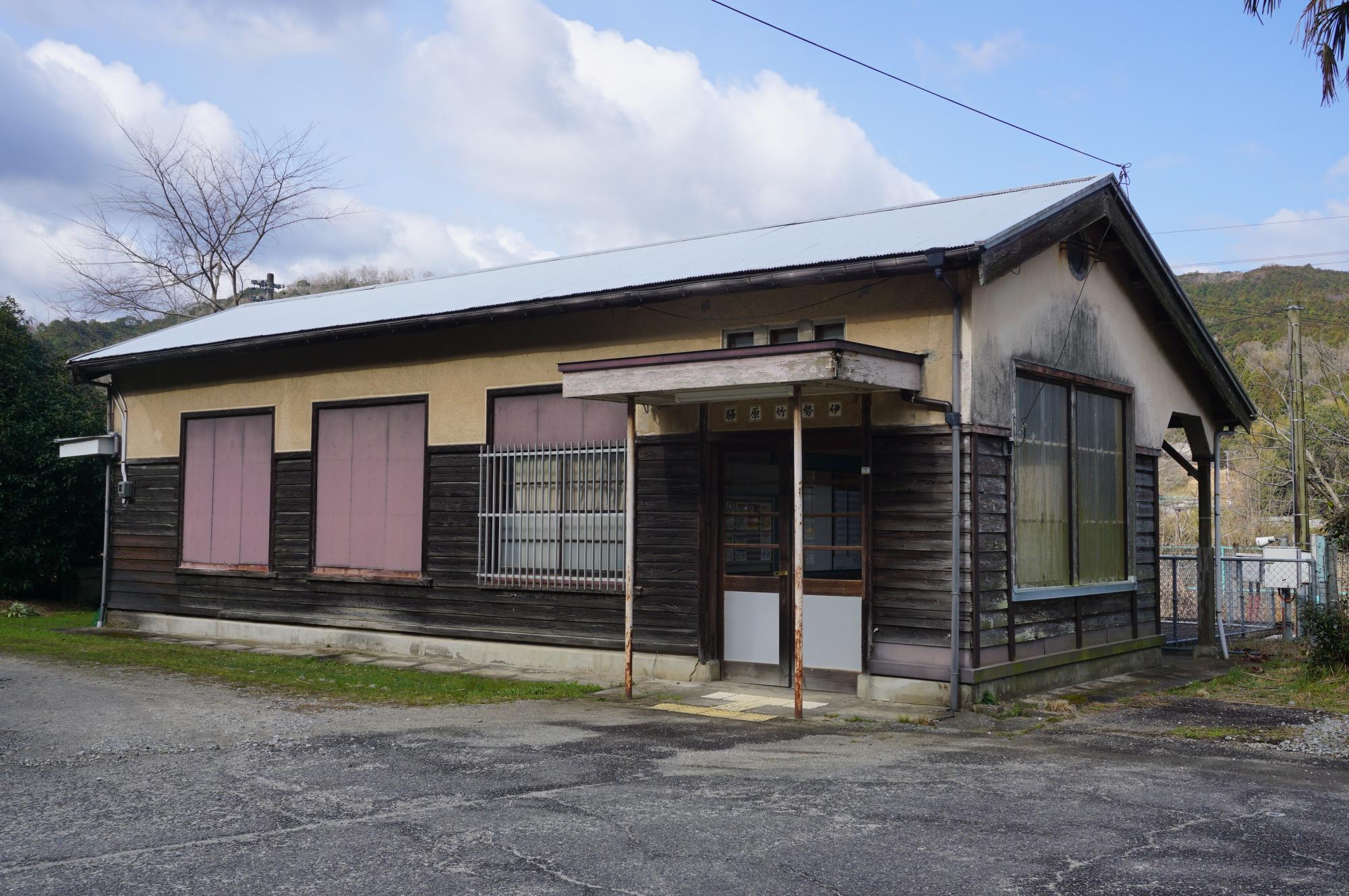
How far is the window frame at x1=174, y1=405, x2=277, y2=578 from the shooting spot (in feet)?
47.9

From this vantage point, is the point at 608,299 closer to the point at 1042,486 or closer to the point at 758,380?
the point at 758,380

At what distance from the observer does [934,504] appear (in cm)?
974

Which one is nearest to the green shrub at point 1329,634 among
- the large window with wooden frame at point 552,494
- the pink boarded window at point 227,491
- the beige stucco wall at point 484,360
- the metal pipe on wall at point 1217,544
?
the metal pipe on wall at point 1217,544

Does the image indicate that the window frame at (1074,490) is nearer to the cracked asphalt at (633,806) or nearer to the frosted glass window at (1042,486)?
the frosted glass window at (1042,486)

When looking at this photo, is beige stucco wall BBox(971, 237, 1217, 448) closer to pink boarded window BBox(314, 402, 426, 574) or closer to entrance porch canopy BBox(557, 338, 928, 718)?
entrance porch canopy BBox(557, 338, 928, 718)

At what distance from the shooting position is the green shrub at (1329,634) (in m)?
11.0

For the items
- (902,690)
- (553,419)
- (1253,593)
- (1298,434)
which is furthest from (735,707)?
(1298,434)

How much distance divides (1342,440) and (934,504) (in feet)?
92.2

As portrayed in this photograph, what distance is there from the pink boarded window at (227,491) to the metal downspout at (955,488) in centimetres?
898

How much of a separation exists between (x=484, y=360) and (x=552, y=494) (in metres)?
1.79

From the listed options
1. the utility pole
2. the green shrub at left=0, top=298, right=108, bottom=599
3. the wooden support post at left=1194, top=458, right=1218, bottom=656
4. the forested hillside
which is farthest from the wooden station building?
the forested hillside

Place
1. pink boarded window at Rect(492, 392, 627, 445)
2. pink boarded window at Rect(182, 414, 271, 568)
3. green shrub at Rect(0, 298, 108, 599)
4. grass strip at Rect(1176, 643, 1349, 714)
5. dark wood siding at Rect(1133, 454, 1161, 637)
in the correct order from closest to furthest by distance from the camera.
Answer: grass strip at Rect(1176, 643, 1349, 714) → pink boarded window at Rect(492, 392, 627, 445) → dark wood siding at Rect(1133, 454, 1161, 637) → pink boarded window at Rect(182, 414, 271, 568) → green shrub at Rect(0, 298, 108, 599)

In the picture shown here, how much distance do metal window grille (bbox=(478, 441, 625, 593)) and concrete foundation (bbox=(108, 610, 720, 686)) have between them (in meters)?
0.68

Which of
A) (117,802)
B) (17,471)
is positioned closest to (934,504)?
(117,802)
